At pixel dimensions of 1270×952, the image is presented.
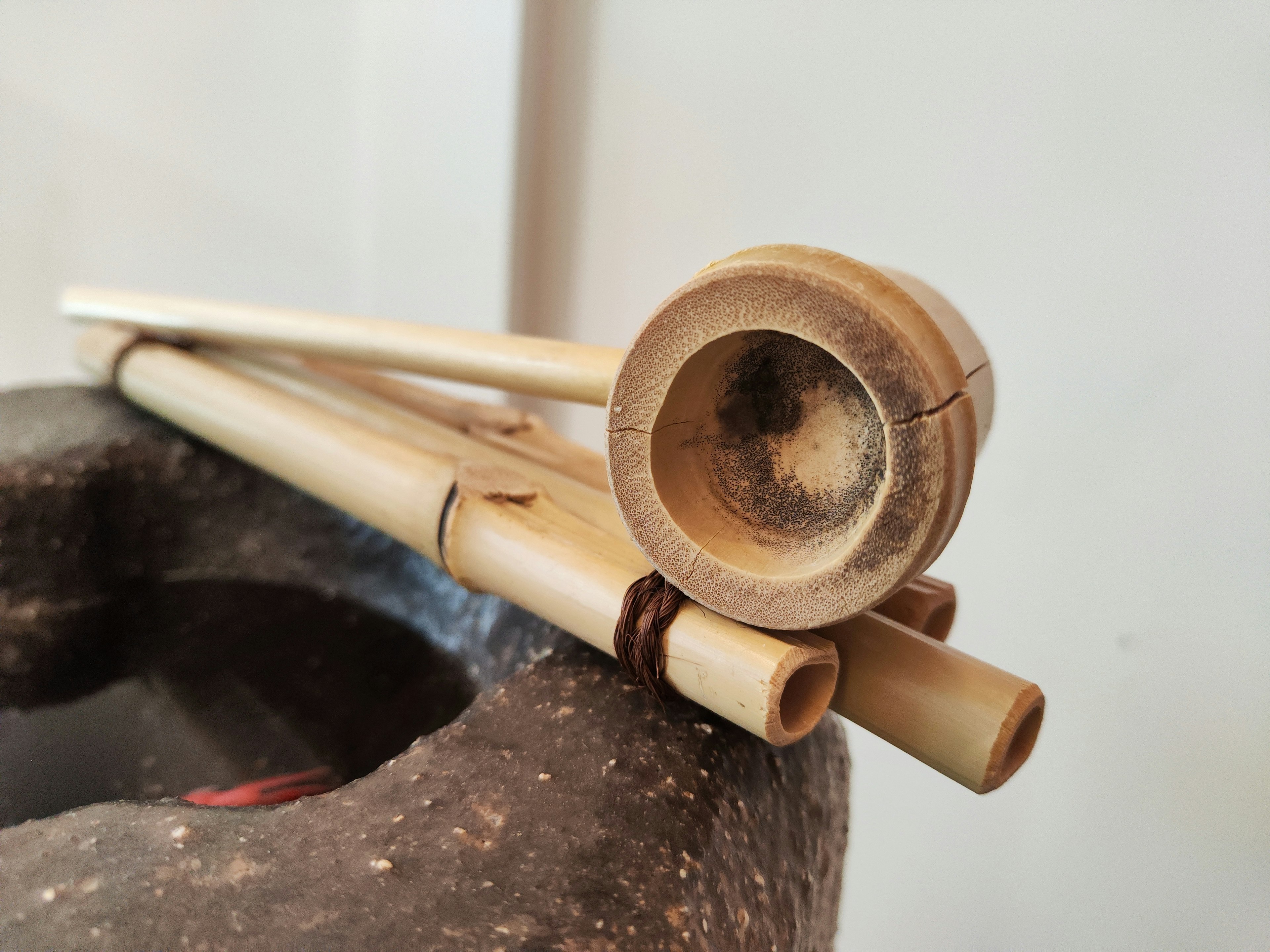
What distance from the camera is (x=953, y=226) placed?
105cm

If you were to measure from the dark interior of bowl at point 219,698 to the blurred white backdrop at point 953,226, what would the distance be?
769mm

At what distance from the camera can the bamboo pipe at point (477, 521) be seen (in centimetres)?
49

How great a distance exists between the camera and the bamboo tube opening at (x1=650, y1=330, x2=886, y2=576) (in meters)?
0.45

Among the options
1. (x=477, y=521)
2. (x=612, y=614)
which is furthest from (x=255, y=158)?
(x=612, y=614)

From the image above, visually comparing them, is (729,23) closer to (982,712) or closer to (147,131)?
(982,712)

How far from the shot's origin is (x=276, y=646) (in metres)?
0.86

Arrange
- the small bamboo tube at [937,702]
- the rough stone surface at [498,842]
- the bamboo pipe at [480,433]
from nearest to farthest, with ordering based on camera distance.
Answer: the rough stone surface at [498,842]
the small bamboo tube at [937,702]
the bamboo pipe at [480,433]

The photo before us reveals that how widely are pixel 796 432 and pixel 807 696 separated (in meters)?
0.17

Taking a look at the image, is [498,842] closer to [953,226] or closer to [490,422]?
[490,422]

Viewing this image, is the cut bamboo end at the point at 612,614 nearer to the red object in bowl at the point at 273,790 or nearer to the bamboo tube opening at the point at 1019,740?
the bamboo tube opening at the point at 1019,740

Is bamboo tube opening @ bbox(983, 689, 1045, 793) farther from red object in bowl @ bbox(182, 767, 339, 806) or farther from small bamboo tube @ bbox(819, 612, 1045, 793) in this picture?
red object in bowl @ bbox(182, 767, 339, 806)

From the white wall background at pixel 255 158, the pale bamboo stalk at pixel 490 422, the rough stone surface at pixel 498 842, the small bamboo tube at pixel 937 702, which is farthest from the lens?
the white wall background at pixel 255 158

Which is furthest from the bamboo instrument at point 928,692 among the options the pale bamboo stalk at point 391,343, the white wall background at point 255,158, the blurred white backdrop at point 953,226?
the white wall background at point 255,158

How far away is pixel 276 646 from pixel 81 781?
22cm
